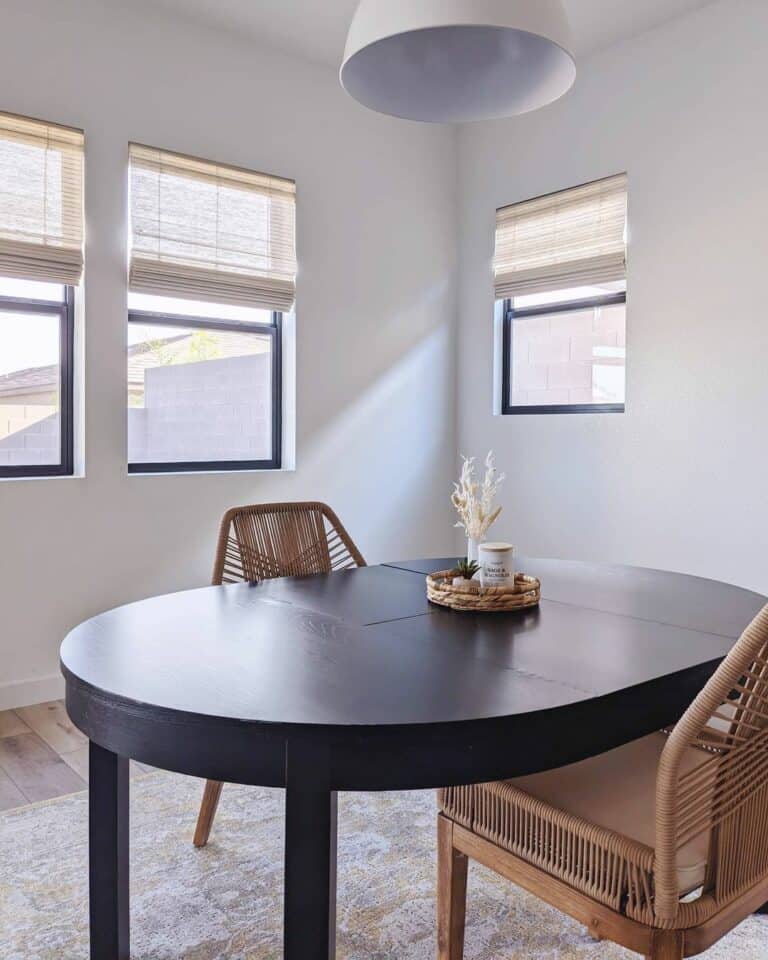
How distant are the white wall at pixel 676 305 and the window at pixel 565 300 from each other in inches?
3.6

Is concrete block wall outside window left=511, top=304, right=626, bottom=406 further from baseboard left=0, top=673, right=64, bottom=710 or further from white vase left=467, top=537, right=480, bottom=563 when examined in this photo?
baseboard left=0, top=673, right=64, bottom=710

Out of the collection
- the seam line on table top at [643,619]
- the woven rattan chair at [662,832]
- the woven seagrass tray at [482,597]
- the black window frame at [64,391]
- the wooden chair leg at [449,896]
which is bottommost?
the wooden chair leg at [449,896]

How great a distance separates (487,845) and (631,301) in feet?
9.07

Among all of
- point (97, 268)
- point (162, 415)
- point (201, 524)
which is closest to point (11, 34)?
point (97, 268)

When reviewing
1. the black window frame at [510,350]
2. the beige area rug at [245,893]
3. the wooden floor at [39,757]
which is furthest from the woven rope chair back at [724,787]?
the black window frame at [510,350]

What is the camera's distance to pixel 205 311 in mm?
3674

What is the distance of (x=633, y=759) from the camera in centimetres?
156

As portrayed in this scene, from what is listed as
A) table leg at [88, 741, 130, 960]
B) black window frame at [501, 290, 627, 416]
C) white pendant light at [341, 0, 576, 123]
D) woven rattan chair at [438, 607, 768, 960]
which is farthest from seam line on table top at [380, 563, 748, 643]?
black window frame at [501, 290, 627, 416]

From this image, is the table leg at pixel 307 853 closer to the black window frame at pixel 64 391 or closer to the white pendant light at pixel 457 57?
the white pendant light at pixel 457 57

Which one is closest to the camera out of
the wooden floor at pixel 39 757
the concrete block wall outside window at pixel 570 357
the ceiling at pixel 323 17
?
the wooden floor at pixel 39 757

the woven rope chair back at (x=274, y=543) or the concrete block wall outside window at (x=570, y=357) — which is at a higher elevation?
the concrete block wall outside window at (x=570, y=357)

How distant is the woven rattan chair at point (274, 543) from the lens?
2.36 m

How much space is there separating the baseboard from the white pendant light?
8.09ft

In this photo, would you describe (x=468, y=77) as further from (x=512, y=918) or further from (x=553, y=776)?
(x=512, y=918)
